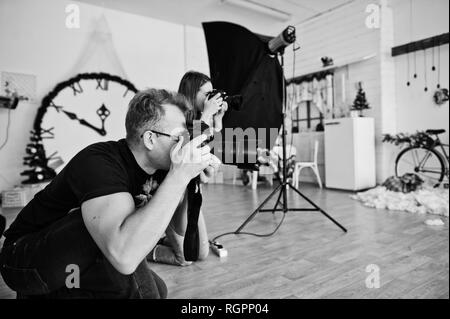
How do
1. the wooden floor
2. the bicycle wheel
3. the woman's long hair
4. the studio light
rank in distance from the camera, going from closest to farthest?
1. the woman's long hair
2. the studio light
3. the wooden floor
4. the bicycle wheel

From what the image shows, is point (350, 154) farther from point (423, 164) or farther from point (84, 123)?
point (84, 123)

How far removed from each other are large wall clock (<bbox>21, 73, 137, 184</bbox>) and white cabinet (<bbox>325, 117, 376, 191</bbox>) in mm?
3491

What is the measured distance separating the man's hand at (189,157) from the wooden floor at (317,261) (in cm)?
24

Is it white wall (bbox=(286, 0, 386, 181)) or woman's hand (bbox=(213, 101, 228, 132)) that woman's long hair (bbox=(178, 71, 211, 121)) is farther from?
white wall (bbox=(286, 0, 386, 181))

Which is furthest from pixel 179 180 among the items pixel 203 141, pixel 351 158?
pixel 351 158

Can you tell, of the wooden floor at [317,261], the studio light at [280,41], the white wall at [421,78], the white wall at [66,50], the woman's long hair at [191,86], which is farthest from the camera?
the white wall at [421,78]

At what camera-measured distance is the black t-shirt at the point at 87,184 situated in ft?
1.72

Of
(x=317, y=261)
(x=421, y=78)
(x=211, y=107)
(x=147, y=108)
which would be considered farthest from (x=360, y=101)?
(x=147, y=108)

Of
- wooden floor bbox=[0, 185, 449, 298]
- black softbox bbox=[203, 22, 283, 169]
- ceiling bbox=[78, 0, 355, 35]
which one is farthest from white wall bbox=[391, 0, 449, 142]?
black softbox bbox=[203, 22, 283, 169]

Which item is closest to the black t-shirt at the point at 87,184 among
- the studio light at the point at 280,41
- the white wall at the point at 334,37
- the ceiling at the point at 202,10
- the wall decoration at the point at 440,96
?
the ceiling at the point at 202,10

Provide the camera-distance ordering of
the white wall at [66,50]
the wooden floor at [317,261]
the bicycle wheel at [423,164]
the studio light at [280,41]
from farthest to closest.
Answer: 1. the bicycle wheel at [423,164]
2. the wooden floor at [317,261]
3. the studio light at [280,41]
4. the white wall at [66,50]

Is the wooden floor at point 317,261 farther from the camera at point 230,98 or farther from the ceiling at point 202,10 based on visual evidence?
the ceiling at point 202,10

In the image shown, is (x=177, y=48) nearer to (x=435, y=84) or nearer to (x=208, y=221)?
(x=208, y=221)

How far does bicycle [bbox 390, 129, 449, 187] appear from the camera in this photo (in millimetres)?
3367
